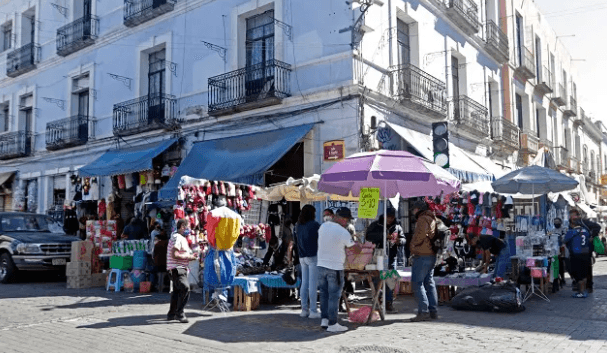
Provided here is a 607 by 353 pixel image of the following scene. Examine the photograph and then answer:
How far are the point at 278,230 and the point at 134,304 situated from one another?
366 cm

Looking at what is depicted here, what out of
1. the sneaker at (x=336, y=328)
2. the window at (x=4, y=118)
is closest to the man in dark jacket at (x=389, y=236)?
the sneaker at (x=336, y=328)

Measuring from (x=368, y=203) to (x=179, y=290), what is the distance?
309 centimetres

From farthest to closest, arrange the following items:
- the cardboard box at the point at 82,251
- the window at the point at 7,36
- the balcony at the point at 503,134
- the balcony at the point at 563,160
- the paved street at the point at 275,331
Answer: the balcony at the point at 563,160
the window at the point at 7,36
the balcony at the point at 503,134
the cardboard box at the point at 82,251
the paved street at the point at 275,331

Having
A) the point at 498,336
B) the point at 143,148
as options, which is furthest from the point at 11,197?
the point at 498,336

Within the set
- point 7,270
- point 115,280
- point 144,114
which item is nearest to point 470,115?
point 144,114

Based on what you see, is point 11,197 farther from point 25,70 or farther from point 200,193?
point 200,193

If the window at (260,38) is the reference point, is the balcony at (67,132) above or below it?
below

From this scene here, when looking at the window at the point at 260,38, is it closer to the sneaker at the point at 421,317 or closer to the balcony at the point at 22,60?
the sneaker at the point at 421,317

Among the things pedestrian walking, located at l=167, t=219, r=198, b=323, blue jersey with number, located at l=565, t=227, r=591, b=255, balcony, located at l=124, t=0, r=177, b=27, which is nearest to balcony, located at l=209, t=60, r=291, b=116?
balcony, located at l=124, t=0, r=177, b=27

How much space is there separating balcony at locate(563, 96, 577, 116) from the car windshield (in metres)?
25.3

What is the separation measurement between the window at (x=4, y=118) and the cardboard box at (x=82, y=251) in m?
13.8

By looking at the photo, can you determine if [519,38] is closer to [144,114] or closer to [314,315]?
[144,114]

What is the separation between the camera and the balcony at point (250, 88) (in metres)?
13.3

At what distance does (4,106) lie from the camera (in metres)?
23.7
